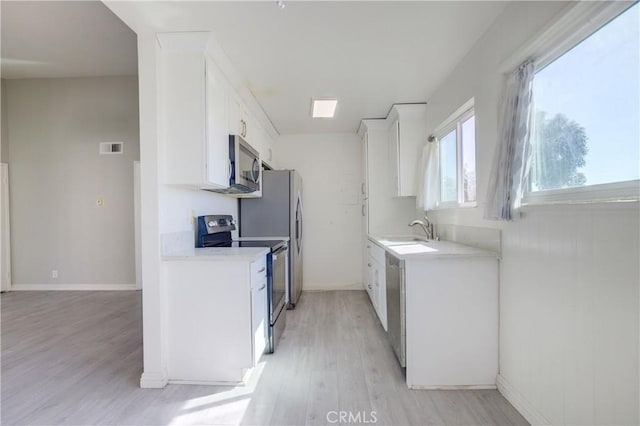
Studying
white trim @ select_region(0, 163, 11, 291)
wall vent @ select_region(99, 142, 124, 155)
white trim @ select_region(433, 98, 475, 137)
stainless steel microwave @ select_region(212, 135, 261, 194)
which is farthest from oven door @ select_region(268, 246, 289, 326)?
white trim @ select_region(0, 163, 11, 291)

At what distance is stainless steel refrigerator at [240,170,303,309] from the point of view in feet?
12.2

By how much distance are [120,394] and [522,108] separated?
9.48 ft

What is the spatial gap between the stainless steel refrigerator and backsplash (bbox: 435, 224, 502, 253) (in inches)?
69.4

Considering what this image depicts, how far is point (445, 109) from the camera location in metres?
2.73

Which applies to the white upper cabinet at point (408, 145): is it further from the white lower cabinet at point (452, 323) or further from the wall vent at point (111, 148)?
the wall vent at point (111, 148)

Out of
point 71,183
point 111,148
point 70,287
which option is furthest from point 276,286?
point 71,183

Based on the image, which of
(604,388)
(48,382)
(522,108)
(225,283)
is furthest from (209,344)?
(522,108)

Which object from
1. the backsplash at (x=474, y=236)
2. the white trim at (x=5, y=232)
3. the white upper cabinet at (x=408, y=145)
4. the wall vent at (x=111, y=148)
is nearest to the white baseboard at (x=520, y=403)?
the backsplash at (x=474, y=236)

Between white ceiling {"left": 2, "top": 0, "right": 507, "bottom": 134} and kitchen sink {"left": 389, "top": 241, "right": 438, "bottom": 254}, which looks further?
kitchen sink {"left": 389, "top": 241, "right": 438, "bottom": 254}

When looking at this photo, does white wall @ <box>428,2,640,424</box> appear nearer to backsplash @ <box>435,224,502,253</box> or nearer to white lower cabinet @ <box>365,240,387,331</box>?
backsplash @ <box>435,224,502,253</box>

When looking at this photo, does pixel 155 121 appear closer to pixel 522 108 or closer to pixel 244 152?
pixel 244 152

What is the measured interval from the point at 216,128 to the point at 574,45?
2130 mm

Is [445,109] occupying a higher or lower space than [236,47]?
lower

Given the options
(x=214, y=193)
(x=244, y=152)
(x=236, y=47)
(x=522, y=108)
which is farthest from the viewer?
(x=214, y=193)
